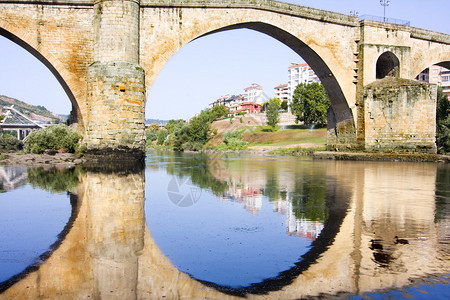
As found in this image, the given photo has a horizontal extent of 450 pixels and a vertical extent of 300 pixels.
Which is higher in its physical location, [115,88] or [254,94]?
[254,94]

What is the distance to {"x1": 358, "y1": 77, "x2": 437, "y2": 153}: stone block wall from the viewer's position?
61.7ft

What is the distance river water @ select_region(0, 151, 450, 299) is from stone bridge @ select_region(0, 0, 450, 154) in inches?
289

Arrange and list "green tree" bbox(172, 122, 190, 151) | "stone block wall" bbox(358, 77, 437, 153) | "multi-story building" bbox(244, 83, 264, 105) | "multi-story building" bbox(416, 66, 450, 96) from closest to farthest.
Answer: "stone block wall" bbox(358, 77, 437, 153) → "green tree" bbox(172, 122, 190, 151) → "multi-story building" bbox(416, 66, 450, 96) → "multi-story building" bbox(244, 83, 264, 105)

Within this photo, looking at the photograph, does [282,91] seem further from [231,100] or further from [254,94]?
[231,100]

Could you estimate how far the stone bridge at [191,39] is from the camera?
45.4 ft

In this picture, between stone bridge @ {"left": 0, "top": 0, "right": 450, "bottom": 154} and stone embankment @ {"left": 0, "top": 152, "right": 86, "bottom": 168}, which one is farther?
stone bridge @ {"left": 0, "top": 0, "right": 450, "bottom": 154}

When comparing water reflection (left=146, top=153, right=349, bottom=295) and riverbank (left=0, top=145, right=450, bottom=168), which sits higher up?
riverbank (left=0, top=145, right=450, bottom=168)

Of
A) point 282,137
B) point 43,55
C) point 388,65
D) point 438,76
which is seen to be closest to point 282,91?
point 438,76

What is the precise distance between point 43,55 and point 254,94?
10086 cm

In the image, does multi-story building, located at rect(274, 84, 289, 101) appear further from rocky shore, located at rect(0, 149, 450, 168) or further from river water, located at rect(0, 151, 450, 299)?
river water, located at rect(0, 151, 450, 299)

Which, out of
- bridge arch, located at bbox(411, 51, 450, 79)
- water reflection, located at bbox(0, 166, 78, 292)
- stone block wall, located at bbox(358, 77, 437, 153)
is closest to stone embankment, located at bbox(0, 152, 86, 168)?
water reflection, located at bbox(0, 166, 78, 292)

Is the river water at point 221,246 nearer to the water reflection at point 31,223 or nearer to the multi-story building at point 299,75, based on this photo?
the water reflection at point 31,223

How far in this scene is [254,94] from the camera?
372 feet

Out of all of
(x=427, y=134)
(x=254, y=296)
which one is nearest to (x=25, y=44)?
(x=254, y=296)
